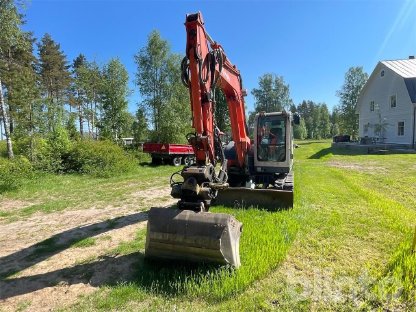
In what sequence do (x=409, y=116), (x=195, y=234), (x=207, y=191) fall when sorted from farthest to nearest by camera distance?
(x=409, y=116), (x=207, y=191), (x=195, y=234)

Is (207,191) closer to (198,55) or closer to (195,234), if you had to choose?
(195,234)

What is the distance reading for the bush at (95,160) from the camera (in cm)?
1545

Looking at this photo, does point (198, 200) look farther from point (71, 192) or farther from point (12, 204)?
point (71, 192)

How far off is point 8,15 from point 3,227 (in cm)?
1218

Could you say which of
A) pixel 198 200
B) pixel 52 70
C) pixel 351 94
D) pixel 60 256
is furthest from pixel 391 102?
pixel 52 70

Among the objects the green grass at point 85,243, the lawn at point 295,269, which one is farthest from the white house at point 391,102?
the green grass at point 85,243

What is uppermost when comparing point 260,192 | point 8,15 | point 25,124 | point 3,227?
point 8,15

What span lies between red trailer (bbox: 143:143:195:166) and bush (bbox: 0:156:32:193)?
8.92 meters

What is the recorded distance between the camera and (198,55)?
15.7 ft

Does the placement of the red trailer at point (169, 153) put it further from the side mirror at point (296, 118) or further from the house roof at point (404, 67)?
the house roof at point (404, 67)

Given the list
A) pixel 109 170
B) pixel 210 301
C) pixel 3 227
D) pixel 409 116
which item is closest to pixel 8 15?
pixel 109 170

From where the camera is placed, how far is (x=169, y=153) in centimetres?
2061

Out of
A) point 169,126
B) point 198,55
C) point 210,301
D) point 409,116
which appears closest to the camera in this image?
point 210,301

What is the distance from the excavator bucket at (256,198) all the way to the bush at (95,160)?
31.3 ft
